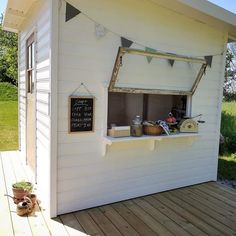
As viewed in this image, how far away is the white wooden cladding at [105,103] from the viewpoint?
256cm

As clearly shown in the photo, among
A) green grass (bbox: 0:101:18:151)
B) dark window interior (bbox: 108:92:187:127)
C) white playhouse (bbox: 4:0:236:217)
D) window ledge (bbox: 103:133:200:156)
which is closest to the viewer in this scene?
white playhouse (bbox: 4:0:236:217)

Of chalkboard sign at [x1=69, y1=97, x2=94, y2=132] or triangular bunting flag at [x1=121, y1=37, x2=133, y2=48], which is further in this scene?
triangular bunting flag at [x1=121, y1=37, x2=133, y2=48]

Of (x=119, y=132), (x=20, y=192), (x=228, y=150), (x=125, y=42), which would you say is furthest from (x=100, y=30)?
(x=228, y=150)

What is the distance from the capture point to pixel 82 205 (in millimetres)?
2756

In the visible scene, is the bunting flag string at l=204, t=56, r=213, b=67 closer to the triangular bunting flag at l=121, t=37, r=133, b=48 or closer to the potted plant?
the triangular bunting flag at l=121, t=37, r=133, b=48

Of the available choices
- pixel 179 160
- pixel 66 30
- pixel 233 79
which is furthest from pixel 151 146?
pixel 233 79

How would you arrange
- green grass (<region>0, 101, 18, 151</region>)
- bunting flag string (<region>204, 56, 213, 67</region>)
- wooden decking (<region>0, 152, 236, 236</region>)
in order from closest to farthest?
wooden decking (<region>0, 152, 236, 236</region>), bunting flag string (<region>204, 56, 213, 67</region>), green grass (<region>0, 101, 18, 151</region>)

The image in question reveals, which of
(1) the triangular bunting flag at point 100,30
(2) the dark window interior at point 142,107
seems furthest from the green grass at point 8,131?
(1) the triangular bunting flag at point 100,30

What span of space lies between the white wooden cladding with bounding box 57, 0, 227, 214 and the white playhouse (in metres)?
0.01

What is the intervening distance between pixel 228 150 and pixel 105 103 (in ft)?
13.4

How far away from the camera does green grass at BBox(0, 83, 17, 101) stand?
51.8ft

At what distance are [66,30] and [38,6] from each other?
2.54 feet

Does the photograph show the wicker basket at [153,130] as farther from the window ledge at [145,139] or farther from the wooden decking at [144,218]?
the wooden decking at [144,218]

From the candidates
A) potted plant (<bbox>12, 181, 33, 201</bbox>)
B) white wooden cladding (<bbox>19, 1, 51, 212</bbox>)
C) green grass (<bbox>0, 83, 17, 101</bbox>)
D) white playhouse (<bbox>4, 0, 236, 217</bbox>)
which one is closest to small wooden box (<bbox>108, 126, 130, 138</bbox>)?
white playhouse (<bbox>4, 0, 236, 217</bbox>)
